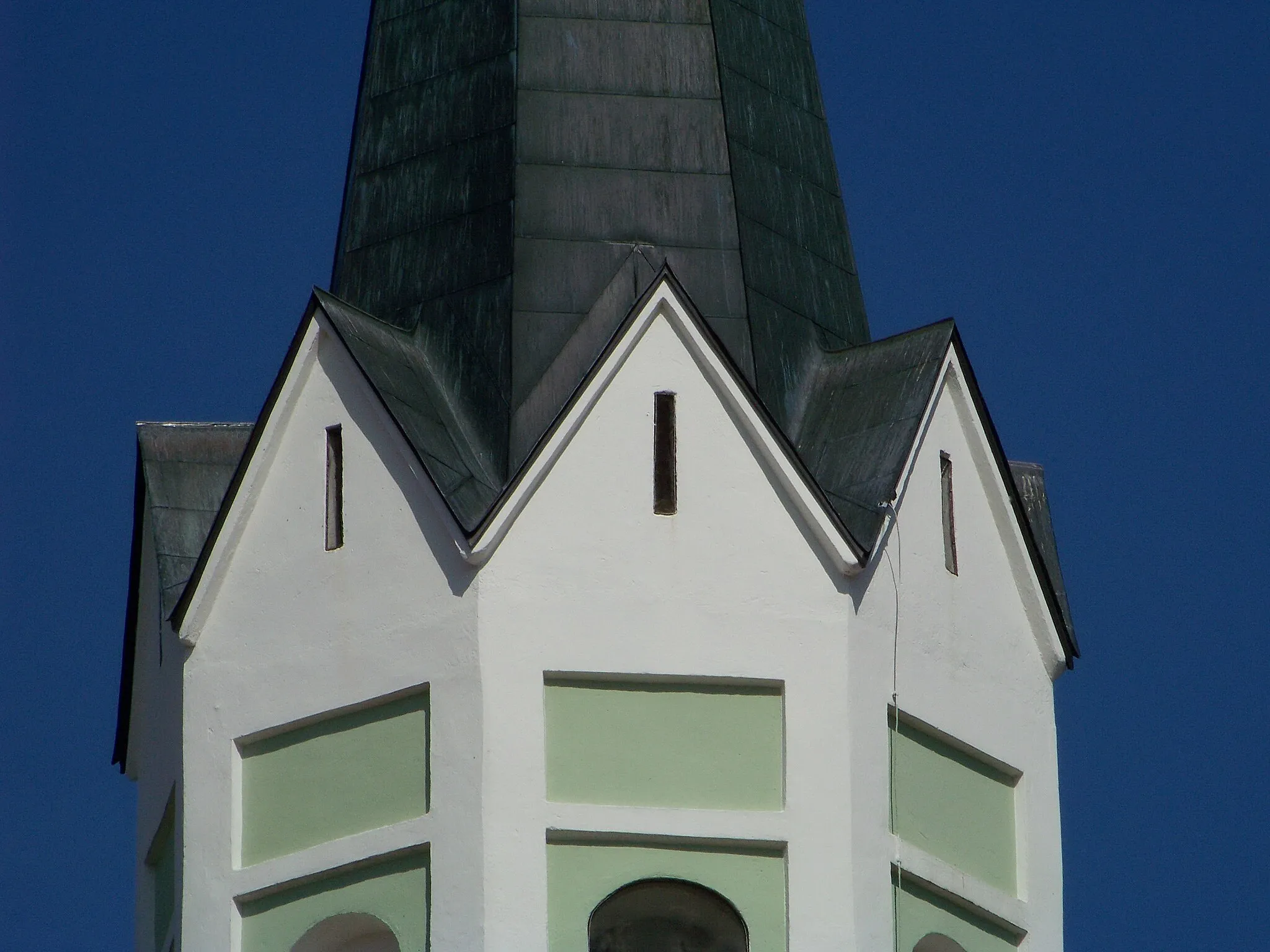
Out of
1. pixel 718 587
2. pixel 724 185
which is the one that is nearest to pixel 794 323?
pixel 724 185

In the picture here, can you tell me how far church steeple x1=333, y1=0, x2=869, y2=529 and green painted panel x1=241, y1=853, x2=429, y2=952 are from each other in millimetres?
3023

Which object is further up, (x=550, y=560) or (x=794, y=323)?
(x=794, y=323)

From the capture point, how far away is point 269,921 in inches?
1093

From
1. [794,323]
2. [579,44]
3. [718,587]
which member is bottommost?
[718,587]

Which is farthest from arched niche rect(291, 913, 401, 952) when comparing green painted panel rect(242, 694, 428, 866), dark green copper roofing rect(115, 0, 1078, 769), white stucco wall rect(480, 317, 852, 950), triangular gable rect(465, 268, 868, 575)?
dark green copper roofing rect(115, 0, 1078, 769)

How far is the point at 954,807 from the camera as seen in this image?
28.6 meters

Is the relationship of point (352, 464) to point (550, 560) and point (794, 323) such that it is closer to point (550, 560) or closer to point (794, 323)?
point (550, 560)

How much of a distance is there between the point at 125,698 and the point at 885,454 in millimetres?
6945

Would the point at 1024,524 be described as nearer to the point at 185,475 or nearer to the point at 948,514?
the point at 948,514

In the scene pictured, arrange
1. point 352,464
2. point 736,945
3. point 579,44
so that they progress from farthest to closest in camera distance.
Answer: point 579,44, point 352,464, point 736,945

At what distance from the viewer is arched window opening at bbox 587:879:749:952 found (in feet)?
88.4

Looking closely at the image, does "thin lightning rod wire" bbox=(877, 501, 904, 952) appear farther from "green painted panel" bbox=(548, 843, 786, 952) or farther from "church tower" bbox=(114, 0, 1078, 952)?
"green painted panel" bbox=(548, 843, 786, 952)

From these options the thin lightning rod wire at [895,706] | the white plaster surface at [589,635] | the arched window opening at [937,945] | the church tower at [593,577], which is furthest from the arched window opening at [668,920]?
the arched window opening at [937,945]

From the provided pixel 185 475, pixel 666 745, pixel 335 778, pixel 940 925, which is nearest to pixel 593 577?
pixel 666 745
